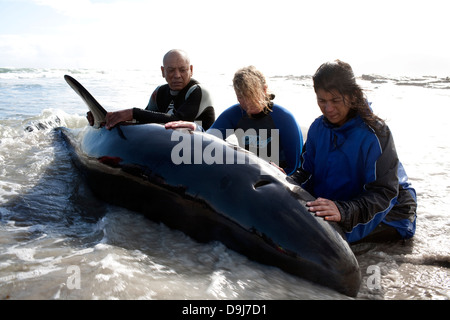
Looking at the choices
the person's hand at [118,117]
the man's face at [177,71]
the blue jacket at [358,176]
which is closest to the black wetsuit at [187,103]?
the man's face at [177,71]

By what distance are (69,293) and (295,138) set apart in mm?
3301

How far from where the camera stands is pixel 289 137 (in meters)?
5.02

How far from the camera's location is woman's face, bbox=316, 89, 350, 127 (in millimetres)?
3344

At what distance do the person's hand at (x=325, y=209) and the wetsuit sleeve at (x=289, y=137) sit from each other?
197 cm

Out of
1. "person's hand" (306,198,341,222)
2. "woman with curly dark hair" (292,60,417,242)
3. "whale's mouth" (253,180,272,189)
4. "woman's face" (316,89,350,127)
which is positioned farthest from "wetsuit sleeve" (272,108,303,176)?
"person's hand" (306,198,341,222)

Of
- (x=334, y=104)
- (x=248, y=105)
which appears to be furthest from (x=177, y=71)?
(x=334, y=104)

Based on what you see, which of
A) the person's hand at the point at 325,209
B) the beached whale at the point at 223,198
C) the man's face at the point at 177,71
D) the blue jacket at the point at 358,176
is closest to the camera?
the beached whale at the point at 223,198

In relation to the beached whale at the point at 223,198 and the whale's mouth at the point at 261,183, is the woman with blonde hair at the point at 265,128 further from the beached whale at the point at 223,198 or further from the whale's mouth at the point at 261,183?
the whale's mouth at the point at 261,183

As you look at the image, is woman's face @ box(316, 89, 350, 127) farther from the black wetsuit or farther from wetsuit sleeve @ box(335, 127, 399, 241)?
the black wetsuit

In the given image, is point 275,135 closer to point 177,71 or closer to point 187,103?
point 187,103

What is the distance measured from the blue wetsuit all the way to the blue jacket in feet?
3.15

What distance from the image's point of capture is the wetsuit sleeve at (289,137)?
4.97 meters
